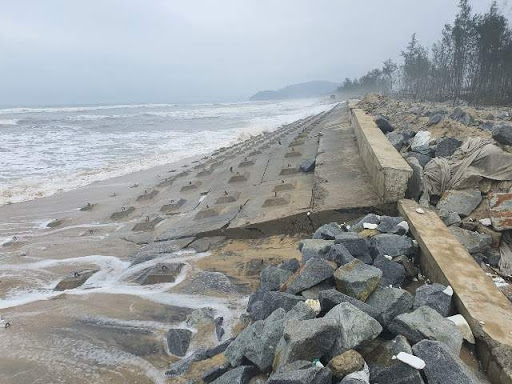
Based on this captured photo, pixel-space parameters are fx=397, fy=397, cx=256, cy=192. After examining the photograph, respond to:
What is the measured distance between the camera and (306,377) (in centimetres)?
196

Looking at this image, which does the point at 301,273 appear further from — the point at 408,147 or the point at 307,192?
the point at 408,147

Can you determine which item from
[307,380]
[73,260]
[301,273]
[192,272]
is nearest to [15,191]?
[73,260]

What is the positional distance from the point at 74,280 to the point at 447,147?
20.1 feet

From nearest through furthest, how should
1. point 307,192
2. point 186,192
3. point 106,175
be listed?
1. point 307,192
2. point 186,192
3. point 106,175

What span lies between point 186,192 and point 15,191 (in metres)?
5.41

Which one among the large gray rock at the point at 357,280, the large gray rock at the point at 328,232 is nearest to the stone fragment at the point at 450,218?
the large gray rock at the point at 328,232

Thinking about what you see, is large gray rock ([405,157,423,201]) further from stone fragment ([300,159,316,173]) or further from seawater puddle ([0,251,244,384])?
stone fragment ([300,159,316,173])

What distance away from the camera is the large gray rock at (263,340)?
2.41m

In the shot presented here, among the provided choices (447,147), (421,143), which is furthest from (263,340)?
(421,143)

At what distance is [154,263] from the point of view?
16.8 feet

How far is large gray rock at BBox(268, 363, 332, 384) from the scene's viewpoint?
1.95m

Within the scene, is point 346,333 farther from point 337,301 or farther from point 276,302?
point 276,302

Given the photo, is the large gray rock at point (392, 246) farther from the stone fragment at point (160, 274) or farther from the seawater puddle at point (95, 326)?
the stone fragment at point (160, 274)

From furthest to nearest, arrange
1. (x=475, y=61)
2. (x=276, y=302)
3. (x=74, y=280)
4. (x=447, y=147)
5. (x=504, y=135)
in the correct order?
1. (x=475, y=61)
2. (x=447, y=147)
3. (x=504, y=135)
4. (x=74, y=280)
5. (x=276, y=302)
